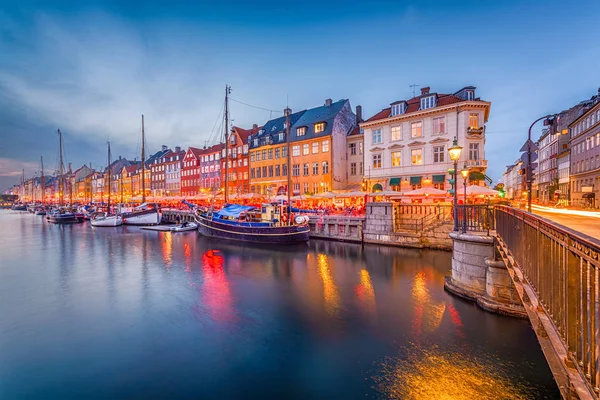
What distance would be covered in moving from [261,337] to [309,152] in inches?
1559

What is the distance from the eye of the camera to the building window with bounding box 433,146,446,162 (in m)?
35.0

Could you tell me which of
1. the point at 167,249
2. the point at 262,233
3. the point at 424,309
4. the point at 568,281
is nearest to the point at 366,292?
the point at 424,309

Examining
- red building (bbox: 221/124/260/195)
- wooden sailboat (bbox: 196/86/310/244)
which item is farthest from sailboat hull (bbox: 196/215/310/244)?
red building (bbox: 221/124/260/195)

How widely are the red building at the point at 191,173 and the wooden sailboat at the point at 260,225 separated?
42.1m

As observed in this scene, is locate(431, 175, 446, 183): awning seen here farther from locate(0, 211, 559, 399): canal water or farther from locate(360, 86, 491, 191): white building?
locate(0, 211, 559, 399): canal water

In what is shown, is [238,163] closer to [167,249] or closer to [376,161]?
[376,161]

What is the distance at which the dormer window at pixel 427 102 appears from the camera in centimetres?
3572

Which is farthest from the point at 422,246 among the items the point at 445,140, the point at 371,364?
the point at 371,364

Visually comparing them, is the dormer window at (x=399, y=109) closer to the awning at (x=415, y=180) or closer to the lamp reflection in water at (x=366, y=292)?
the awning at (x=415, y=180)

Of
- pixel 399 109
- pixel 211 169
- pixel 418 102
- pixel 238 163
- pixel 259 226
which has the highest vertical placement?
pixel 418 102

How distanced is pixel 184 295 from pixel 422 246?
18.2 meters

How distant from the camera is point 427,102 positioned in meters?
36.0

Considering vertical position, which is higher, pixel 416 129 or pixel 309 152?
pixel 416 129

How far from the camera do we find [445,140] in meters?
34.6
